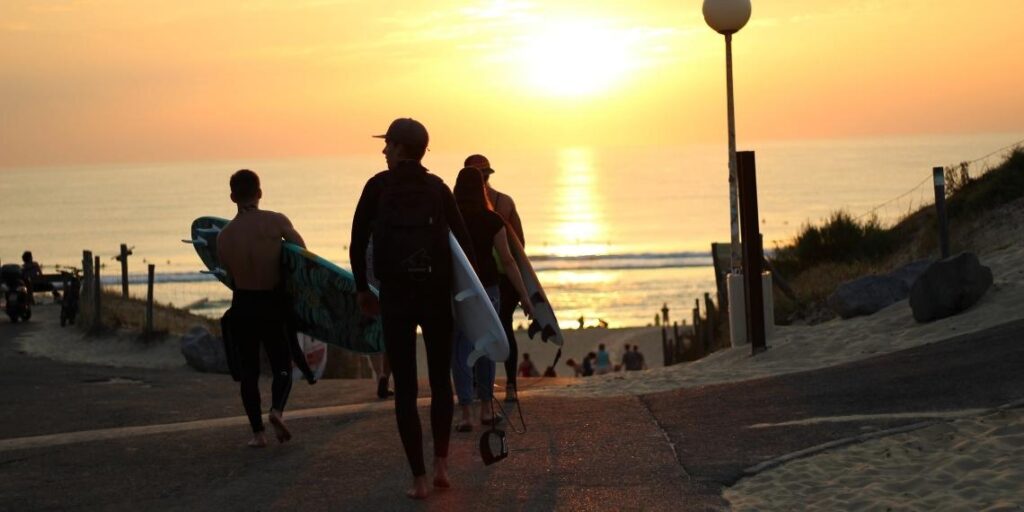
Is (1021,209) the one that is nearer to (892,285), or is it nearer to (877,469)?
(892,285)

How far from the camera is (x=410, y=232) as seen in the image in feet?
22.6

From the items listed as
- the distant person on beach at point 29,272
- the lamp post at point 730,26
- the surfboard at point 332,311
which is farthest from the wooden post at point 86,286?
the surfboard at point 332,311

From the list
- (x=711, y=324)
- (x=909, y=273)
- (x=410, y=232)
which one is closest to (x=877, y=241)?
(x=711, y=324)

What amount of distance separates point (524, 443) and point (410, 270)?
2.30m

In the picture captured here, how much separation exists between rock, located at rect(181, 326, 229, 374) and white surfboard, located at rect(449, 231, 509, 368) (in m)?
12.0

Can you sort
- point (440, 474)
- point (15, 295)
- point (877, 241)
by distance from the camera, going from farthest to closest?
point (15, 295)
point (877, 241)
point (440, 474)

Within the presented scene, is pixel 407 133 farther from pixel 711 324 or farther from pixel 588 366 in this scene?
pixel 588 366

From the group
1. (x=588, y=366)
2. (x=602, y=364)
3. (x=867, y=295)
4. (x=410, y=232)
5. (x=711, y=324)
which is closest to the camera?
(x=410, y=232)

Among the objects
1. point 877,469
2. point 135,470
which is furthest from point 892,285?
point 135,470

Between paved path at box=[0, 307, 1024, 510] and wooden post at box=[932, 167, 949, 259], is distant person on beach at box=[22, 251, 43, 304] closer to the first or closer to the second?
paved path at box=[0, 307, 1024, 510]

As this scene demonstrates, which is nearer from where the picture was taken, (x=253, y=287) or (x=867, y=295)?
(x=253, y=287)

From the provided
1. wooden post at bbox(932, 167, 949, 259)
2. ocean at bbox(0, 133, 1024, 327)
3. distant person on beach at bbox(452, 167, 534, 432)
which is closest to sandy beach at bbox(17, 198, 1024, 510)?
wooden post at bbox(932, 167, 949, 259)

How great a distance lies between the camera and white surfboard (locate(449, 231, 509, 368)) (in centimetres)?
712

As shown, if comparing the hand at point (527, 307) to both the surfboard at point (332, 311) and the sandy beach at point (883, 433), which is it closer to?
the surfboard at point (332, 311)
